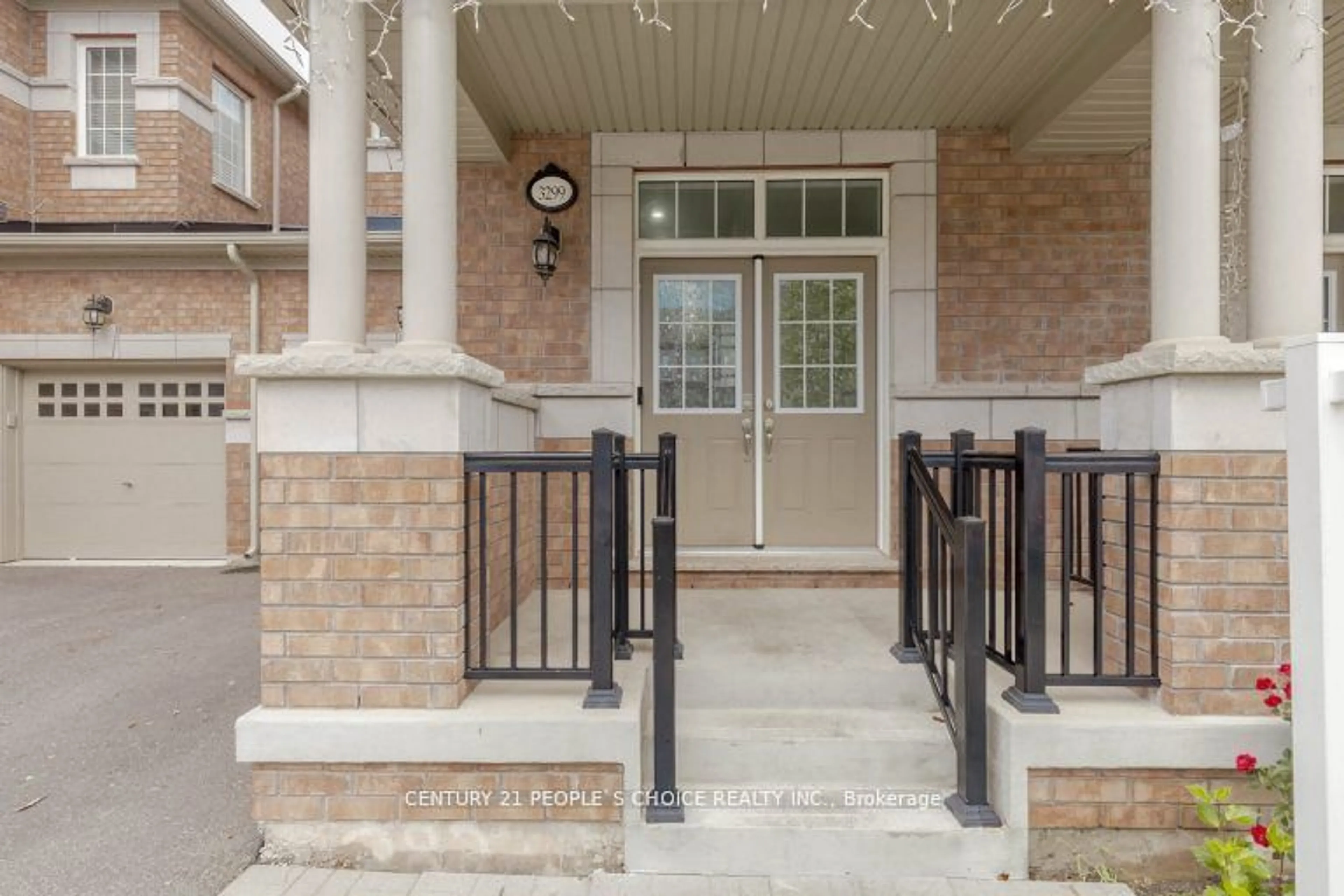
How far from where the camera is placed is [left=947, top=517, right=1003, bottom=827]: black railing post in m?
2.21

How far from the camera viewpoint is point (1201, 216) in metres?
2.40

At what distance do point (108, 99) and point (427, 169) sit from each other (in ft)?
27.4

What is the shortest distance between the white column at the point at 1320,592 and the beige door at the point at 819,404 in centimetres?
324

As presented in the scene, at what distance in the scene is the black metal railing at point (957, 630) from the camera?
2.22 meters

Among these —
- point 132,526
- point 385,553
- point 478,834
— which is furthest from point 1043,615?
point 132,526

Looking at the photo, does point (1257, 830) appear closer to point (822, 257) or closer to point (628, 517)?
point (628, 517)

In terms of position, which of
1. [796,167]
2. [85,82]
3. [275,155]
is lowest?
[796,167]

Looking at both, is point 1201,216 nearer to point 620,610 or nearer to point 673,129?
point 620,610

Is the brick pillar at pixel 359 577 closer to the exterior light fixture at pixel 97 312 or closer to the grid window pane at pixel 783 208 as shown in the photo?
the grid window pane at pixel 783 208

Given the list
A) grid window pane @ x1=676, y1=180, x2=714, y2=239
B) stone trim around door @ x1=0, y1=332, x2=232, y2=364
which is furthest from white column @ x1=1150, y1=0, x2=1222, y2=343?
stone trim around door @ x1=0, y1=332, x2=232, y2=364

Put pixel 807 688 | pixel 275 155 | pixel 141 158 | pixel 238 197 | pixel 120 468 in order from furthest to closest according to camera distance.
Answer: pixel 275 155 < pixel 238 197 < pixel 141 158 < pixel 120 468 < pixel 807 688

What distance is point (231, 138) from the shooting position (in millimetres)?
9008

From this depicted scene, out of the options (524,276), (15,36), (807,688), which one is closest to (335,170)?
(524,276)

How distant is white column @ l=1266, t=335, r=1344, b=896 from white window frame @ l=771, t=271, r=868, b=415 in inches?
128
